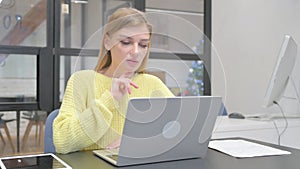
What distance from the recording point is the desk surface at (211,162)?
0.88 meters

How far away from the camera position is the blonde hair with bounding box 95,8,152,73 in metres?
1.09

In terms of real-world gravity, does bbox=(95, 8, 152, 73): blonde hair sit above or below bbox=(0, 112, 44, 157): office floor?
above

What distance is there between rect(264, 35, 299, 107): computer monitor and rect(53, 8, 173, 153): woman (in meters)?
1.12

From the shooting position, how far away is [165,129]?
854mm

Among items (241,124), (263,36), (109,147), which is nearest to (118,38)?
(109,147)

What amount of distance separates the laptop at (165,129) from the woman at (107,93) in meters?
0.15

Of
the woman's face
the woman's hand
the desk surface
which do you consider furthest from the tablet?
the woman's face

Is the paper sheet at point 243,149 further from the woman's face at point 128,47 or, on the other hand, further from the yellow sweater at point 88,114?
the woman's face at point 128,47

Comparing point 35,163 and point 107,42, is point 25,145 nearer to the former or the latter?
point 107,42

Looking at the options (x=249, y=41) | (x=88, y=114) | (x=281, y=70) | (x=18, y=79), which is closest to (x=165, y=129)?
(x=88, y=114)

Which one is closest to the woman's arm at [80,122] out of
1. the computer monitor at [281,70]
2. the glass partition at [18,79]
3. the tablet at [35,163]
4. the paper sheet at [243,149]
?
the tablet at [35,163]

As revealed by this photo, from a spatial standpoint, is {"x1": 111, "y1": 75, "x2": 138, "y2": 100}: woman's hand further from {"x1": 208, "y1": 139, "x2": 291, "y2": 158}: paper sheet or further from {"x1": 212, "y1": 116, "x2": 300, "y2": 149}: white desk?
{"x1": 212, "y1": 116, "x2": 300, "y2": 149}: white desk

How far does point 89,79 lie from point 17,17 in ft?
5.12

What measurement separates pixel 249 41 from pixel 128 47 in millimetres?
2563
